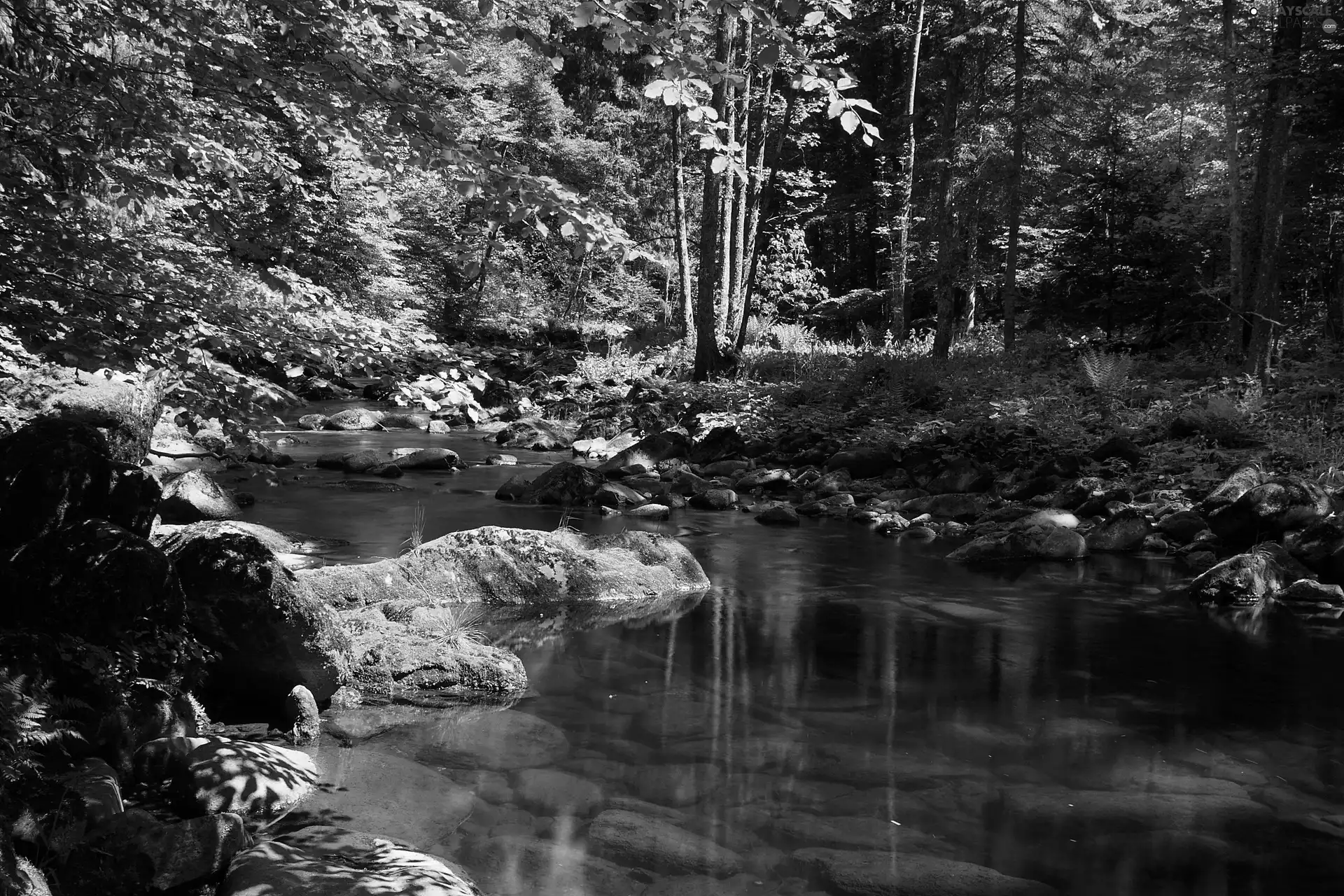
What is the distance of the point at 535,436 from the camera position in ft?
65.4

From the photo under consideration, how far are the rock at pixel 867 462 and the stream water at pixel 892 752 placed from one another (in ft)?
20.1

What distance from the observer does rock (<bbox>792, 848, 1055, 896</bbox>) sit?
4078 mm

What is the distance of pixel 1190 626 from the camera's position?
841cm

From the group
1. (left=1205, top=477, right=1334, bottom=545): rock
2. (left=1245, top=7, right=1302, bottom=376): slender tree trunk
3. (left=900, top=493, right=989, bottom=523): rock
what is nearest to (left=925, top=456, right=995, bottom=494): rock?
(left=900, top=493, right=989, bottom=523): rock

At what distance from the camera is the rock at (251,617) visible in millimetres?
5352

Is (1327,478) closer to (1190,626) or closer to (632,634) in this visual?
(1190,626)

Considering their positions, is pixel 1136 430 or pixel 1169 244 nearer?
pixel 1136 430

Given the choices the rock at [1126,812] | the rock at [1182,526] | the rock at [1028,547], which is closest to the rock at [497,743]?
the rock at [1126,812]

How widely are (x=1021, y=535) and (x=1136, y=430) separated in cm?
497

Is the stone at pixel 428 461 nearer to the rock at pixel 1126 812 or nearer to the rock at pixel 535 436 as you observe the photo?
the rock at pixel 535 436

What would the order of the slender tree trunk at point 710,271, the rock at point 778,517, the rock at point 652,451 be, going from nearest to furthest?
1. the rock at point 778,517
2. the rock at point 652,451
3. the slender tree trunk at point 710,271

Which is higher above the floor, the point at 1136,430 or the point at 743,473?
the point at 1136,430

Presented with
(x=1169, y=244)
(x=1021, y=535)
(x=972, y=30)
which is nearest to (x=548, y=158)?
(x=972, y=30)

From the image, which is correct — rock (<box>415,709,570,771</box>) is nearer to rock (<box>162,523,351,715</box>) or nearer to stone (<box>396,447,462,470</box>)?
rock (<box>162,523,351,715</box>)
